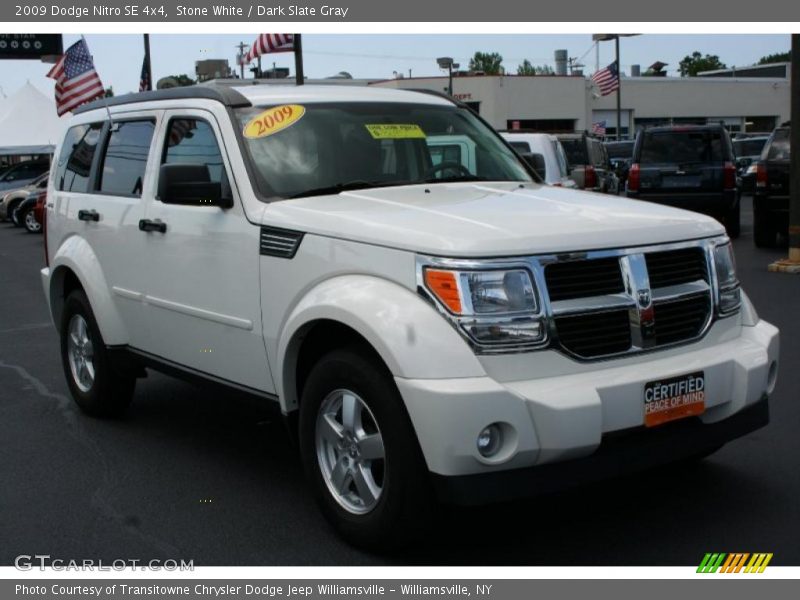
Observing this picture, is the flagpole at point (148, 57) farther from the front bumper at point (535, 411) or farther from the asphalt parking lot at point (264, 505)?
the front bumper at point (535, 411)

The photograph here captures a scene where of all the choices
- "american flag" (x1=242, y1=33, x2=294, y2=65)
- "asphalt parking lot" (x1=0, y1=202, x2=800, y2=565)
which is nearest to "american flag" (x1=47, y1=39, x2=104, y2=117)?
"american flag" (x1=242, y1=33, x2=294, y2=65)

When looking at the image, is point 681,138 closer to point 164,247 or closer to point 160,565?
point 164,247

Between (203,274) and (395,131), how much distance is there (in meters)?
1.28

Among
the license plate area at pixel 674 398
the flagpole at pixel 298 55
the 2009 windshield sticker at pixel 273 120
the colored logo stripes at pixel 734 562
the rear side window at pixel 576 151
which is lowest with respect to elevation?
the colored logo stripes at pixel 734 562

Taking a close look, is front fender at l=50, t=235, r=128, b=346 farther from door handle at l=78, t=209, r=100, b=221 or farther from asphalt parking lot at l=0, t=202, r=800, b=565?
asphalt parking lot at l=0, t=202, r=800, b=565

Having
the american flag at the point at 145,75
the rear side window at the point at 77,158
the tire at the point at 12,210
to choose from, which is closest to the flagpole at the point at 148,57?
the american flag at the point at 145,75

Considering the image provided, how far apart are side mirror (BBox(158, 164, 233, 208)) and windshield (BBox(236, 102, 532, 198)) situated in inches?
8.8

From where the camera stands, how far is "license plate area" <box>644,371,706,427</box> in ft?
13.6

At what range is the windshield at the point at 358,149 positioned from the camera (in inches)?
204

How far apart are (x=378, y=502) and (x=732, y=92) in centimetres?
6733

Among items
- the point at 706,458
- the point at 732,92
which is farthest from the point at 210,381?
the point at 732,92

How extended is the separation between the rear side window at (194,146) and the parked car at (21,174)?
28.5 metres

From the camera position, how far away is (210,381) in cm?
545
